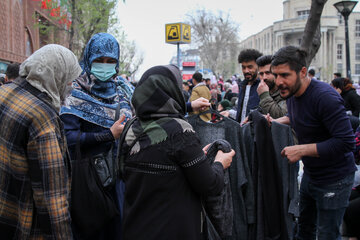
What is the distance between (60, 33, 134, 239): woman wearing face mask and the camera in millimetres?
2626

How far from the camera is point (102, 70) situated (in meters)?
2.88

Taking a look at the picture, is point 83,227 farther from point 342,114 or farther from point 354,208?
point 354,208

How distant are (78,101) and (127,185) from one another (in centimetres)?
109

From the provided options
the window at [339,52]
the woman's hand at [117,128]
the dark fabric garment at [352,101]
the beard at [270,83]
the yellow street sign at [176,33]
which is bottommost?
the woman's hand at [117,128]

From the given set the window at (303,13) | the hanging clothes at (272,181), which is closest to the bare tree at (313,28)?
the hanging clothes at (272,181)

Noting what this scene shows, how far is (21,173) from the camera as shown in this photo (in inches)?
73.9

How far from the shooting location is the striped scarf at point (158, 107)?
1.87m

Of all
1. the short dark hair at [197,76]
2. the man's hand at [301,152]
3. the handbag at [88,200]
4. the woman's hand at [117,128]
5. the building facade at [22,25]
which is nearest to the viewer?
the handbag at [88,200]

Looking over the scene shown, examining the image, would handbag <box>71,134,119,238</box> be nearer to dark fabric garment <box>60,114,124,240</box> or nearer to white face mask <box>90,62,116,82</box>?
dark fabric garment <box>60,114,124,240</box>

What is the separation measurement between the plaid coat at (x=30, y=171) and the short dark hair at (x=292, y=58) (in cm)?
188

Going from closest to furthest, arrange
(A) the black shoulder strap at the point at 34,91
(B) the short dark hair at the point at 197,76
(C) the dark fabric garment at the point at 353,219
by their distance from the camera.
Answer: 1. (A) the black shoulder strap at the point at 34,91
2. (C) the dark fabric garment at the point at 353,219
3. (B) the short dark hair at the point at 197,76

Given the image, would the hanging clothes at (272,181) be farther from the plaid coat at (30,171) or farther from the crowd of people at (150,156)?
the plaid coat at (30,171)

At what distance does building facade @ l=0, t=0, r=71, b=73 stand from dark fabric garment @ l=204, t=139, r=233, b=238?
13.1 meters

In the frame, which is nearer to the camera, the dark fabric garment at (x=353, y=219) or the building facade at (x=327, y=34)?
the dark fabric garment at (x=353, y=219)
